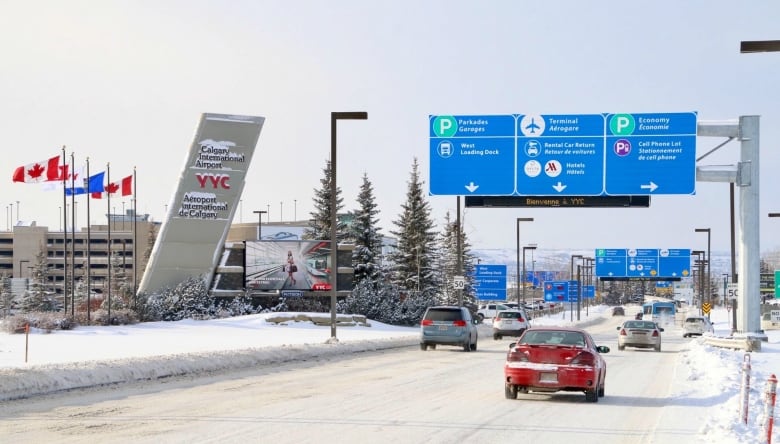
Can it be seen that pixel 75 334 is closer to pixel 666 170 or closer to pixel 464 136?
pixel 464 136

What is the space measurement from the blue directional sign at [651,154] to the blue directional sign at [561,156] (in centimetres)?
49

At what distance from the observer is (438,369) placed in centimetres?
2584

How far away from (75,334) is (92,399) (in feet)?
90.6

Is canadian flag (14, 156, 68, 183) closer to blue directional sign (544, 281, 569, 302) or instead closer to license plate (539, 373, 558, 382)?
license plate (539, 373, 558, 382)

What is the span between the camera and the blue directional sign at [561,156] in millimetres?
37844

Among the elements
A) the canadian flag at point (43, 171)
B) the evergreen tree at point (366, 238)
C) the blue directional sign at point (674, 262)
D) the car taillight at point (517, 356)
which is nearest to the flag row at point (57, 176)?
the canadian flag at point (43, 171)

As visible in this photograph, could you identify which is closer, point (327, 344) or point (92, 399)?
point (92, 399)

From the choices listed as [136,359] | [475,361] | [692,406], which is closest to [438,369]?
[475,361]

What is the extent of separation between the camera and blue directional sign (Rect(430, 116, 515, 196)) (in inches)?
1519

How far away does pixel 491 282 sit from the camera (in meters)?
79.4

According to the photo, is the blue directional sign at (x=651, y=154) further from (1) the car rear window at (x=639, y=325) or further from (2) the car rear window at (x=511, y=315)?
(2) the car rear window at (x=511, y=315)

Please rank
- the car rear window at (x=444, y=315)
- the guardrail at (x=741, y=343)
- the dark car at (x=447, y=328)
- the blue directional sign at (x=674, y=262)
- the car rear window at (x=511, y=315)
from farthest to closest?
the blue directional sign at (x=674, y=262) < the car rear window at (x=511, y=315) < the car rear window at (x=444, y=315) < the dark car at (x=447, y=328) < the guardrail at (x=741, y=343)

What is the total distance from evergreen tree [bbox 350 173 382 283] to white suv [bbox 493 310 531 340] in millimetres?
21447

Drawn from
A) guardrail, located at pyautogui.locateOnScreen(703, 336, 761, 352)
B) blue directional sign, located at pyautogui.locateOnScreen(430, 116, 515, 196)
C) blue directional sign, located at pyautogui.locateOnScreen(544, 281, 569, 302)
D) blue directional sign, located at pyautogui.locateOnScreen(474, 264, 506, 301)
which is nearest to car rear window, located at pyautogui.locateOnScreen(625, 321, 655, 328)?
guardrail, located at pyautogui.locateOnScreen(703, 336, 761, 352)
